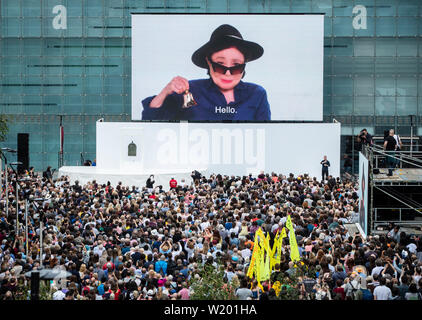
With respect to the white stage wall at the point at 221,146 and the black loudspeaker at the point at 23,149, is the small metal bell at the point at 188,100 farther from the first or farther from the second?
the black loudspeaker at the point at 23,149

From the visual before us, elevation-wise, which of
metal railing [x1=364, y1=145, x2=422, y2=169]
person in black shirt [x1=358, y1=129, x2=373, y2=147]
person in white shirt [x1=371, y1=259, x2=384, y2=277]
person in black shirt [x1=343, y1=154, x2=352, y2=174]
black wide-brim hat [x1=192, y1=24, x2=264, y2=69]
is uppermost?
black wide-brim hat [x1=192, y1=24, x2=264, y2=69]

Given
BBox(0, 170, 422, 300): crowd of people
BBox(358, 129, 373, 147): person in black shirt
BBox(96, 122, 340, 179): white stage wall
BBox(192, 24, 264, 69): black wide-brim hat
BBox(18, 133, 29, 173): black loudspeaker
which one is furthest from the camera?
BBox(192, 24, 264, 69): black wide-brim hat

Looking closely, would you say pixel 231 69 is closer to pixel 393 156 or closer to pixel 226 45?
pixel 226 45

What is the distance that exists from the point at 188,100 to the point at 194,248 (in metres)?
23.8

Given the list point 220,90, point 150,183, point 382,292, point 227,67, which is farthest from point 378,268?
point 227,67

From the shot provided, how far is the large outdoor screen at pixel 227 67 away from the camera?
136 feet

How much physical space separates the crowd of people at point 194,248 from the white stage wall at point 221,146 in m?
12.7

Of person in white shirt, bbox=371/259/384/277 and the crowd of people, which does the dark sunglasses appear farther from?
person in white shirt, bbox=371/259/384/277

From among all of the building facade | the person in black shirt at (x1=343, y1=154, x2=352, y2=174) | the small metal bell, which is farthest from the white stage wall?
the building facade

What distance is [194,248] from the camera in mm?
18375

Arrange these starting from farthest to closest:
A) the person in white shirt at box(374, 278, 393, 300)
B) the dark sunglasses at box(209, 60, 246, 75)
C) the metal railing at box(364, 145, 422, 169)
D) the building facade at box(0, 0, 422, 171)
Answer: the building facade at box(0, 0, 422, 171), the dark sunglasses at box(209, 60, 246, 75), the metal railing at box(364, 145, 422, 169), the person in white shirt at box(374, 278, 393, 300)

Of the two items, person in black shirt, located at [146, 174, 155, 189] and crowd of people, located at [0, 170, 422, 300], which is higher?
person in black shirt, located at [146, 174, 155, 189]

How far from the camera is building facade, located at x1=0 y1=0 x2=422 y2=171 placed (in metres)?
48.2
